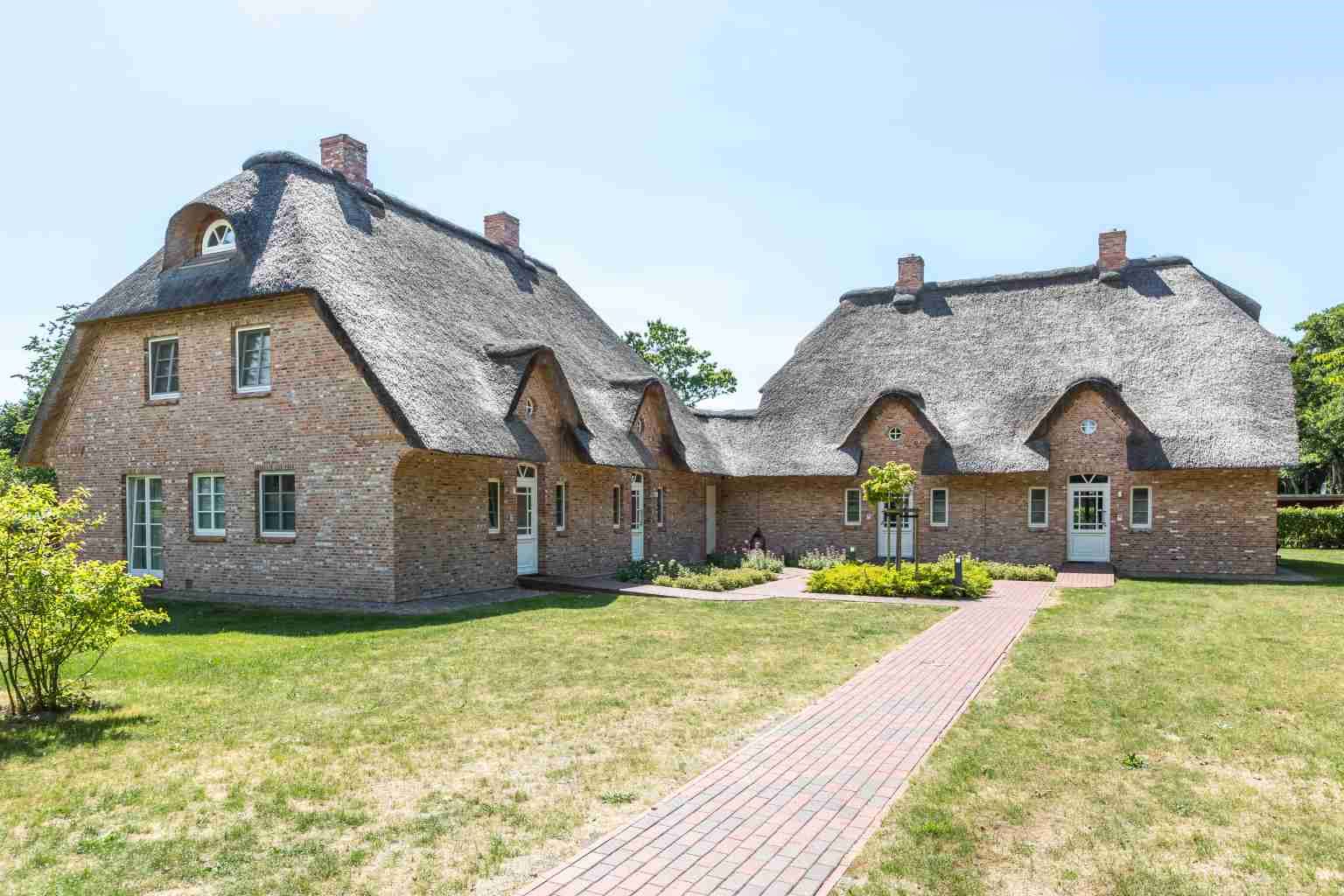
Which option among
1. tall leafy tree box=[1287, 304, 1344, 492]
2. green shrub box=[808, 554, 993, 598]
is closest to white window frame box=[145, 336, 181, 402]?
green shrub box=[808, 554, 993, 598]

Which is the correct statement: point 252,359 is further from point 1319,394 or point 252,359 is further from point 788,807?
point 1319,394

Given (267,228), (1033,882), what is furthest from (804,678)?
(267,228)

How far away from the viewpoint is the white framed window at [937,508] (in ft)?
83.0

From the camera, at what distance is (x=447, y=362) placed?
56.2 feet

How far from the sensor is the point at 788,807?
19.1ft

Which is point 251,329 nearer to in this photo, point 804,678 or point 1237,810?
point 804,678

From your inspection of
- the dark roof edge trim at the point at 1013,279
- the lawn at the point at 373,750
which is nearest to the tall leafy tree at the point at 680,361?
the dark roof edge trim at the point at 1013,279

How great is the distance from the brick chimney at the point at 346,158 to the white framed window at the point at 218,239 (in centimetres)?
310

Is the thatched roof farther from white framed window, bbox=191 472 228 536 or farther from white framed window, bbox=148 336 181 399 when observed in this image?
white framed window, bbox=191 472 228 536

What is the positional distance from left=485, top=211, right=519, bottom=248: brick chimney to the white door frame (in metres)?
9.12

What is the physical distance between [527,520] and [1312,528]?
101 feet

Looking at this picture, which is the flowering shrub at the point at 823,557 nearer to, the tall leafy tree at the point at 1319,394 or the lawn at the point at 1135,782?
the lawn at the point at 1135,782

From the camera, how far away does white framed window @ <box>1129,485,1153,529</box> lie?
23.1 metres

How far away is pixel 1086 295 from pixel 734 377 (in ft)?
76.5
